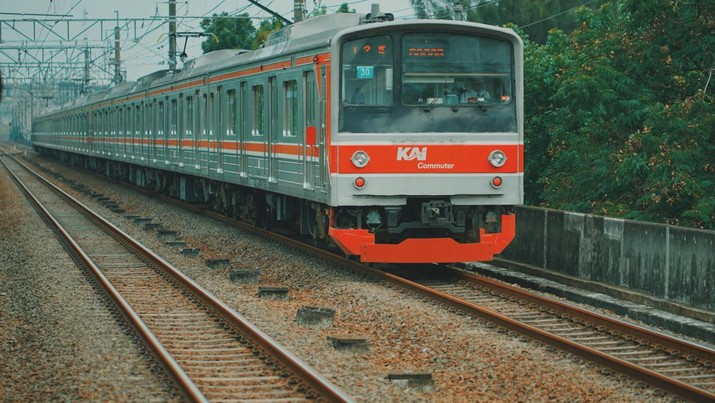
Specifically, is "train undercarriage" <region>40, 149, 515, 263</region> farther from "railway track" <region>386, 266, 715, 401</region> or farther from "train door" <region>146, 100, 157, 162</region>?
"train door" <region>146, 100, 157, 162</region>

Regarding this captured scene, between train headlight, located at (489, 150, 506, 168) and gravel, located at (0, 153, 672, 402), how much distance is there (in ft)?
6.29

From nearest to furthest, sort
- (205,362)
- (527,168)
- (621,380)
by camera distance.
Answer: (621,380) < (205,362) < (527,168)

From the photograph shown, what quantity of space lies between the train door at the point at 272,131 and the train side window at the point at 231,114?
2.55 m

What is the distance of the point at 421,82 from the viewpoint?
526 inches

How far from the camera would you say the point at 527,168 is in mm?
25781

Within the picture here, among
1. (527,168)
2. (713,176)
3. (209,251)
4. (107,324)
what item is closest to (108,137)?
(527,168)

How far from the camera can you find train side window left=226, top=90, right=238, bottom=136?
64.1 feet

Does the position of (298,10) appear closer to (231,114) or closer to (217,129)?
(217,129)

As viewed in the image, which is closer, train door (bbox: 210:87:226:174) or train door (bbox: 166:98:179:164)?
train door (bbox: 210:87:226:174)

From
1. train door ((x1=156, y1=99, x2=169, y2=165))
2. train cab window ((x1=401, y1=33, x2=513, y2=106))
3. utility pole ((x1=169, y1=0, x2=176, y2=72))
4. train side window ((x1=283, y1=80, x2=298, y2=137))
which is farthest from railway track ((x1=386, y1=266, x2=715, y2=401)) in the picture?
utility pole ((x1=169, y1=0, x2=176, y2=72))

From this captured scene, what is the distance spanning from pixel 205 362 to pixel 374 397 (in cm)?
176

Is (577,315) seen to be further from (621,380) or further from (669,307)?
(621,380)

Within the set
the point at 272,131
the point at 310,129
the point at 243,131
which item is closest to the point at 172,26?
the point at 243,131

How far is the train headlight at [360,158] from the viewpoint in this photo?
1312 cm
